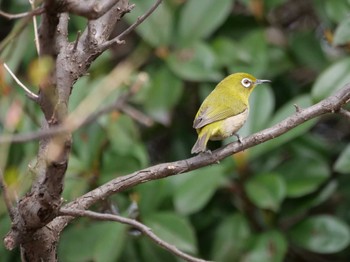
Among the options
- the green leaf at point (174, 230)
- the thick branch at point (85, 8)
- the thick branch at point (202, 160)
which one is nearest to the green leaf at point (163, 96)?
the green leaf at point (174, 230)

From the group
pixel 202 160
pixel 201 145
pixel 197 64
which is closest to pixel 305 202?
pixel 197 64

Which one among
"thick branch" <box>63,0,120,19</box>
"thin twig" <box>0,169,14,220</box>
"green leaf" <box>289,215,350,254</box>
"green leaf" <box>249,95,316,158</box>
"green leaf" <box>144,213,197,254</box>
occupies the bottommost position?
"green leaf" <box>289,215,350,254</box>

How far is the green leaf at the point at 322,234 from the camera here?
13.5ft

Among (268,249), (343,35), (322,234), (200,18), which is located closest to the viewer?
(343,35)

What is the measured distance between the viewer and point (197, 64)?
429cm

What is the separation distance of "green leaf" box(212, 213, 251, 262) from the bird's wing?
0.78 meters

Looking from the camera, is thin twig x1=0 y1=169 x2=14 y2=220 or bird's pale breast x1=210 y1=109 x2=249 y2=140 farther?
bird's pale breast x1=210 y1=109 x2=249 y2=140

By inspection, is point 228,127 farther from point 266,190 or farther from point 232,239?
point 232,239

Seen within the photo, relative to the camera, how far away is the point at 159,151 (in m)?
5.00

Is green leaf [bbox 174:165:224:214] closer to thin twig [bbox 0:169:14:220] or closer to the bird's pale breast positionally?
the bird's pale breast

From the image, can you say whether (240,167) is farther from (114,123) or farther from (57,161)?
(57,161)

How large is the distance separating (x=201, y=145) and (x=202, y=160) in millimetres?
661

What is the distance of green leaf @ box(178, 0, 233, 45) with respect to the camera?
14.3 feet

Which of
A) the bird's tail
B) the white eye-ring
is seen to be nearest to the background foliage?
the white eye-ring
